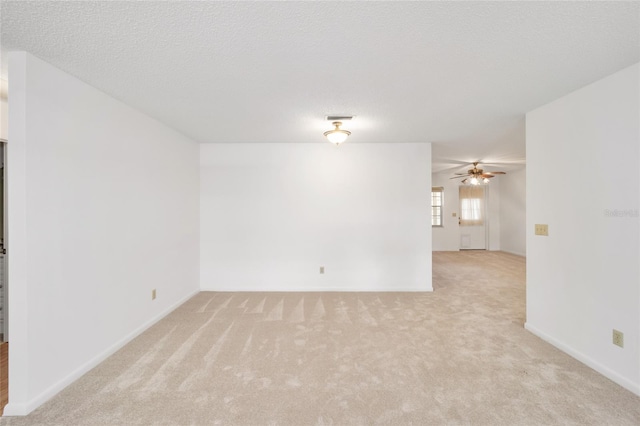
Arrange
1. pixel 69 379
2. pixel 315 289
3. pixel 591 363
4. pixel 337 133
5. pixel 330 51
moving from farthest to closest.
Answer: pixel 315 289 → pixel 337 133 → pixel 591 363 → pixel 69 379 → pixel 330 51

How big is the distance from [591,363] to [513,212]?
7.36 m

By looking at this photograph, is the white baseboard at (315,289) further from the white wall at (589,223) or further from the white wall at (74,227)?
the white wall at (589,223)

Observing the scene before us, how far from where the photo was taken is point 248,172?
15.2 feet

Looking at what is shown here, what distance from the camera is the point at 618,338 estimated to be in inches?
85.7

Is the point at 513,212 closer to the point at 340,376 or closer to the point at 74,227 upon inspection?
the point at 340,376

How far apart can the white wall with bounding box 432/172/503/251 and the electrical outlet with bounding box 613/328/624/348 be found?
23.2ft

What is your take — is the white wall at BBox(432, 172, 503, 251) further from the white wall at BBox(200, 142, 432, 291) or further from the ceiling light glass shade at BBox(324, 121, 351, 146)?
the ceiling light glass shade at BBox(324, 121, 351, 146)

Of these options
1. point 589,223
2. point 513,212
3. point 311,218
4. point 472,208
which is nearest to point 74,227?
point 311,218

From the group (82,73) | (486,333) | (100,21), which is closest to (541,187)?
(486,333)

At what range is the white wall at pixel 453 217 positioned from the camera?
909 cm

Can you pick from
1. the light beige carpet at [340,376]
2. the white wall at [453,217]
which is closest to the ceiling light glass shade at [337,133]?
the light beige carpet at [340,376]

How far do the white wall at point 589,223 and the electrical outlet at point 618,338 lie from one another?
0.10ft

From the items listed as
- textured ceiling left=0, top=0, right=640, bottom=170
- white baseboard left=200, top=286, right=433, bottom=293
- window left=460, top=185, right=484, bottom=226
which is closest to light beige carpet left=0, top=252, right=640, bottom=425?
white baseboard left=200, top=286, right=433, bottom=293

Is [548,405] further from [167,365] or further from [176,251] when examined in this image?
[176,251]
